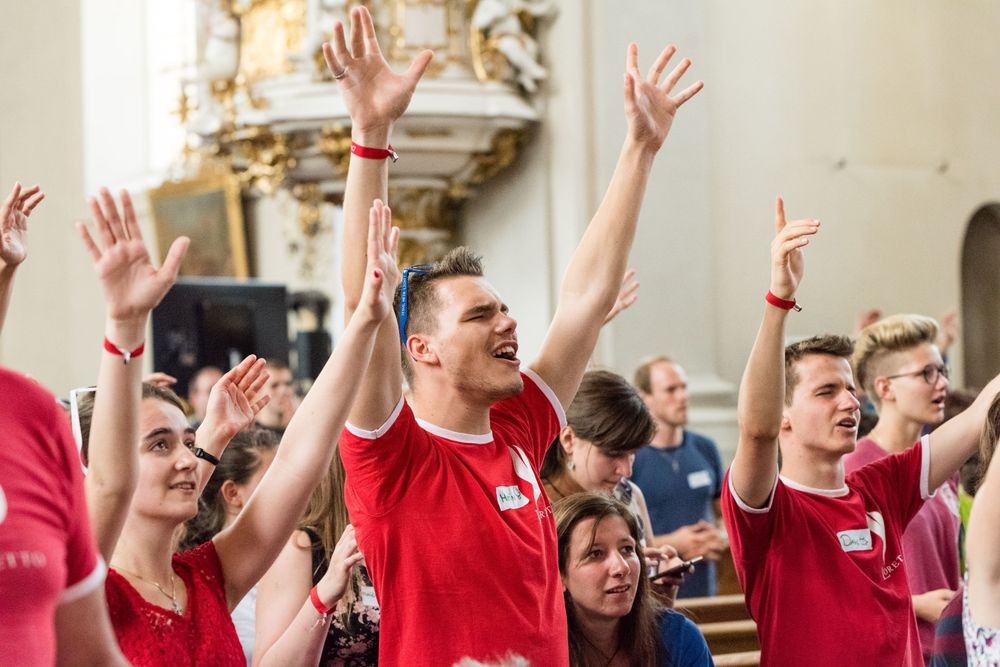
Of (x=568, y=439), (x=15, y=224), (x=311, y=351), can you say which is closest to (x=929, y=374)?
(x=568, y=439)

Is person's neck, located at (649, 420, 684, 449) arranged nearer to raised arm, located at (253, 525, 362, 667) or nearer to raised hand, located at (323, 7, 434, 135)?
raised arm, located at (253, 525, 362, 667)

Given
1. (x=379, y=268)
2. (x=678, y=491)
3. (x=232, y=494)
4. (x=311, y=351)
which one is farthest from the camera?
(x=311, y=351)

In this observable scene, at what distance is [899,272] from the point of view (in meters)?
9.17

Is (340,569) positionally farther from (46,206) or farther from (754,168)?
(46,206)

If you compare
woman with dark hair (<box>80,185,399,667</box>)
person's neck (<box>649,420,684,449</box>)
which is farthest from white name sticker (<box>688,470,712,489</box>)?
woman with dark hair (<box>80,185,399,667</box>)

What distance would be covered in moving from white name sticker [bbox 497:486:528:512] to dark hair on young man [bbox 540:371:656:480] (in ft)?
3.46

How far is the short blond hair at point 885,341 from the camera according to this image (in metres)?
4.64

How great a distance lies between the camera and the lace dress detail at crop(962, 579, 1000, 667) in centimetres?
272

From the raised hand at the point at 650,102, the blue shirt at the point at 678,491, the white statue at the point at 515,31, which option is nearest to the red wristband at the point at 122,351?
the raised hand at the point at 650,102

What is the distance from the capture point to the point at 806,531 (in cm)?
333

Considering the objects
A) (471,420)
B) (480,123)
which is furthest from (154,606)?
(480,123)

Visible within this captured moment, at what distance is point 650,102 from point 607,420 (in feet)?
3.03

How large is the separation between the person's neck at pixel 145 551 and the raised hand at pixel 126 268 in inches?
30.9

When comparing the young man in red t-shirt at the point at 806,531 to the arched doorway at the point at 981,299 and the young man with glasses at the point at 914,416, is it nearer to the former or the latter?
A: the young man with glasses at the point at 914,416
